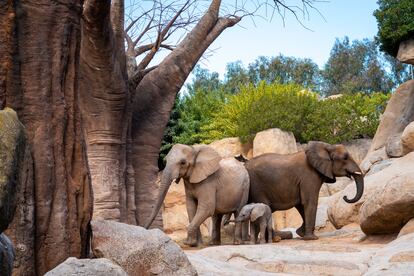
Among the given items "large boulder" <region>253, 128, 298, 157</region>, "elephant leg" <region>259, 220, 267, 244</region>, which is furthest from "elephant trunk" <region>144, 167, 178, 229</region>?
"large boulder" <region>253, 128, 298, 157</region>

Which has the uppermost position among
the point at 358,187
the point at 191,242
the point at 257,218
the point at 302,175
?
the point at 302,175

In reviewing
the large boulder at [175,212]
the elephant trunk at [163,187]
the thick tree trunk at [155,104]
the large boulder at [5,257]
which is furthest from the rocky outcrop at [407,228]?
the large boulder at [175,212]

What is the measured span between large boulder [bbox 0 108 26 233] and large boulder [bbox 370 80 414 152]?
58.1 feet

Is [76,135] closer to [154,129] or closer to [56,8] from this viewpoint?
[56,8]

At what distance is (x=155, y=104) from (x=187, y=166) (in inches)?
56.1

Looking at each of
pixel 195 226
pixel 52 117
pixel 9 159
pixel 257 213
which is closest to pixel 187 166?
pixel 195 226

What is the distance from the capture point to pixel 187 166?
34.7 feet

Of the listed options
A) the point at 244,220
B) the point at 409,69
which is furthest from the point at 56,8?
the point at 409,69

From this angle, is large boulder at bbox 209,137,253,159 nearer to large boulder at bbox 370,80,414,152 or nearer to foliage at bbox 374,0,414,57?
large boulder at bbox 370,80,414,152

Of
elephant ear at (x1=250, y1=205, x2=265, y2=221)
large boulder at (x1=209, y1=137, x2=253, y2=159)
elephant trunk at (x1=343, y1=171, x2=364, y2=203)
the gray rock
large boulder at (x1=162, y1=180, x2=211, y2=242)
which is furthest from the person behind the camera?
large boulder at (x1=209, y1=137, x2=253, y2=159)

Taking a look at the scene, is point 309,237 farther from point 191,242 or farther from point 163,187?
point 163,187

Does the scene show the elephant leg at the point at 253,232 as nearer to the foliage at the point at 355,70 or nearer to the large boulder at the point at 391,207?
the large boulder at the point at 391,207

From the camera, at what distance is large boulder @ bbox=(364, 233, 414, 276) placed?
599cm

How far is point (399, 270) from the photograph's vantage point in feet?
19.6
